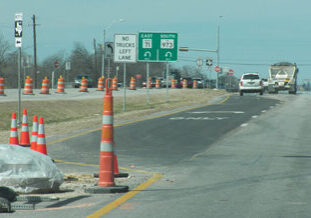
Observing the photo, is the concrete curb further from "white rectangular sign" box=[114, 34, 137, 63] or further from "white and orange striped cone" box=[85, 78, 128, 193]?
"white rectangular sign" box=[114, 34, 137, 63]

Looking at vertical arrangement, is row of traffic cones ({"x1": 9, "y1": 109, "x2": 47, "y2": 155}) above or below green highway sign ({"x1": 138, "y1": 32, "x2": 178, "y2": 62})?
below

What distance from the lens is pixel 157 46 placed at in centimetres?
4241

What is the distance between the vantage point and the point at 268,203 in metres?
8.02

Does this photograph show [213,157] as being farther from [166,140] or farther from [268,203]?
[268,203]

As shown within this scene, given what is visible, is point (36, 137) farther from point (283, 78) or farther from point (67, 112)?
point (283, 78)

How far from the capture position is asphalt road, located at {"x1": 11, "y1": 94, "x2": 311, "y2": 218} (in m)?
7.74

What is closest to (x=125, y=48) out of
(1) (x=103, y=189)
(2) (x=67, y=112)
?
(2) (x=67, y=112)

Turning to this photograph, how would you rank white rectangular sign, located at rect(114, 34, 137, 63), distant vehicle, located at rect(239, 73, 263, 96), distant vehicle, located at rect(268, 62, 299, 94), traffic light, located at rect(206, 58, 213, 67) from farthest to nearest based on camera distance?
distant vehicle, located at rect(268, 62, 299, 94) < traffic light, located at rect(206, 58, 213, 67) < distant vehicle, located at rect(239, 73, 263, 96) < white rectangular sign, located at rect(114, 34, 137, 63)

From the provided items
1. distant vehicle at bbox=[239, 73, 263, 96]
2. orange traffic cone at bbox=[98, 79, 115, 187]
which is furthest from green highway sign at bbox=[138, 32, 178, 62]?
orange traffic cone at bbox=[98, 79, 115, 187]

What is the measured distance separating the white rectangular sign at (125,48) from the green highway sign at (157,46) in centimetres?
1150

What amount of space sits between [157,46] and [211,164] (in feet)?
99.1

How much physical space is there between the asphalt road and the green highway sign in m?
16.1

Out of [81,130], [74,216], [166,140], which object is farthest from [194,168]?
[81,130]

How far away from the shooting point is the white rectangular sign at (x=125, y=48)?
30.2 metres
